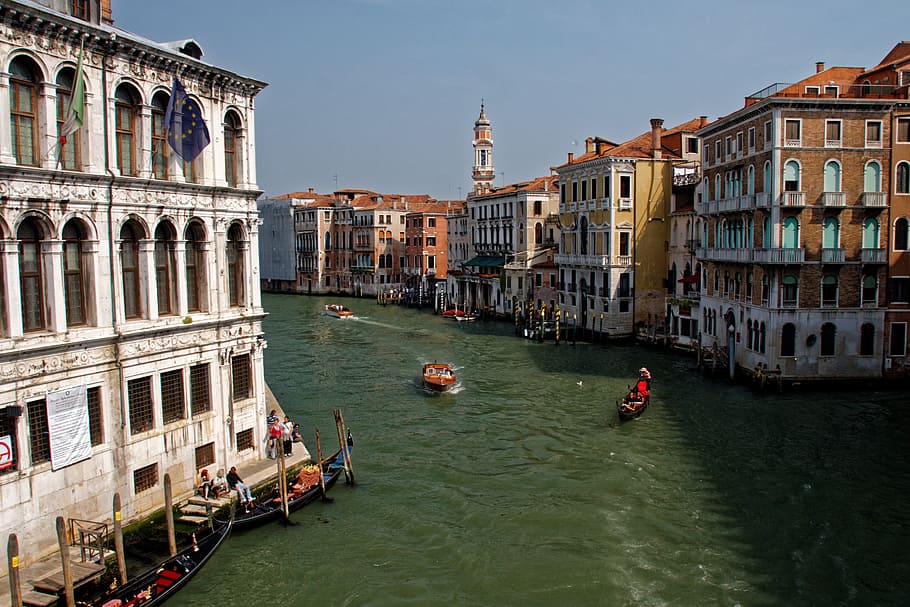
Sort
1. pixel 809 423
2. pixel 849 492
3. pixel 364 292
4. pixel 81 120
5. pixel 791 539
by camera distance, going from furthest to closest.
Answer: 1. pixel 364 292
2. pixel 809 423
3. pixel 849 492
4. pixel 791 539
5. pixel 81 120

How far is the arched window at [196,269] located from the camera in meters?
14.8

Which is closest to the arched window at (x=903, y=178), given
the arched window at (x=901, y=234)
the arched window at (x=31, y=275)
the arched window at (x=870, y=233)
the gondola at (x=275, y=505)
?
the arched window at (x=901, y=234)

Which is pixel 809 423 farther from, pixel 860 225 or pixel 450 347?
pixel 450 347

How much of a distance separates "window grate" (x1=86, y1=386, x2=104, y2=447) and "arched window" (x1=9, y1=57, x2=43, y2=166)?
12.2 ft

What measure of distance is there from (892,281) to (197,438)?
22.1m

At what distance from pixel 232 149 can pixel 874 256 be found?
20.3 meters

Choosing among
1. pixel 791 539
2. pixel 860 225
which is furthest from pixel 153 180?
pixel 860 225

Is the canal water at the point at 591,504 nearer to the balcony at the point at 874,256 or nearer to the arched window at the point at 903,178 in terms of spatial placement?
the balcony at the point at 874,256

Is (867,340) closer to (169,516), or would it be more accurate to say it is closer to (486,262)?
(169,516)

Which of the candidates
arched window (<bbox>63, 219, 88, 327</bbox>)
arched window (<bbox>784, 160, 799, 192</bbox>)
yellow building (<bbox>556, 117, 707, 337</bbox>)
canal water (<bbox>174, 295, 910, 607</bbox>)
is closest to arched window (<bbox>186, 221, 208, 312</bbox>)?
arched window (<bbox>63, 219, 88, 327</bbox>)

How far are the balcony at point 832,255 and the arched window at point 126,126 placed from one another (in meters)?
20.9

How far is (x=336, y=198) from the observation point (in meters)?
79.0

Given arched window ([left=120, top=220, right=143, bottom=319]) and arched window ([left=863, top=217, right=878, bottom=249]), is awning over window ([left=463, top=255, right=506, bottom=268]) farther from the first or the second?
arched window ([left=120, top=220, right=143, bottom=319])

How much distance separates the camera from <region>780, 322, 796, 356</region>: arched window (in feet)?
82.8
